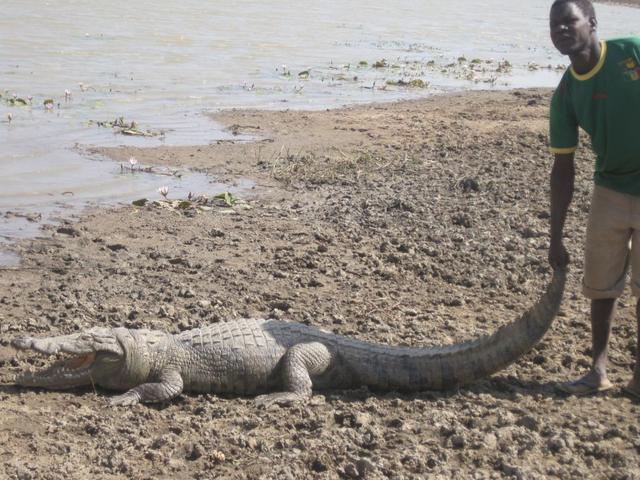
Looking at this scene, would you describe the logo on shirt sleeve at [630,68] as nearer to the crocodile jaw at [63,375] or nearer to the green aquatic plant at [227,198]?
the crocodile jaw at [63,375]

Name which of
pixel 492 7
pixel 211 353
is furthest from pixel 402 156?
pixel 492 7

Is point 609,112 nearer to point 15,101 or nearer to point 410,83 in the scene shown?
point 15,101

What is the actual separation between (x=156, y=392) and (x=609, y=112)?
8.63 ft

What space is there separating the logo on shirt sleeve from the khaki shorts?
606 mm

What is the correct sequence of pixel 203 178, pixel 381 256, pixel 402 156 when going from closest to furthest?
pixel 381 256 < pixel 203 178 < pixel 402 156

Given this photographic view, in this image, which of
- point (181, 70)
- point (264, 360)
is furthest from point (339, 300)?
point (181, 70)

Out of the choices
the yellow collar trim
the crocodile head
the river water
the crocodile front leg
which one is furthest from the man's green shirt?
the river water

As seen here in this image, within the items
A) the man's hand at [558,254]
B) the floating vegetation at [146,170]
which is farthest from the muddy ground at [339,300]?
the man's hand at [558,254]

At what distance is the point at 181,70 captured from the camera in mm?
16297

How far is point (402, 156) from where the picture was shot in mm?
10078

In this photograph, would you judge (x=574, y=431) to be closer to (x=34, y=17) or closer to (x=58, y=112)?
(x=58, y=112)

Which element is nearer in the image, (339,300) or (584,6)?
(584,6)

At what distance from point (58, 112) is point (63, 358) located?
302 inches

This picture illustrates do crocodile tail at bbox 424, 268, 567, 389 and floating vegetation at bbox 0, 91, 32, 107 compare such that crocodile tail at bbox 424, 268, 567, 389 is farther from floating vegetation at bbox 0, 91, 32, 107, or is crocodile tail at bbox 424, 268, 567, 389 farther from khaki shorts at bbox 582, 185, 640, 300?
floating vegetation at bbox 0, 91, 32, 107
